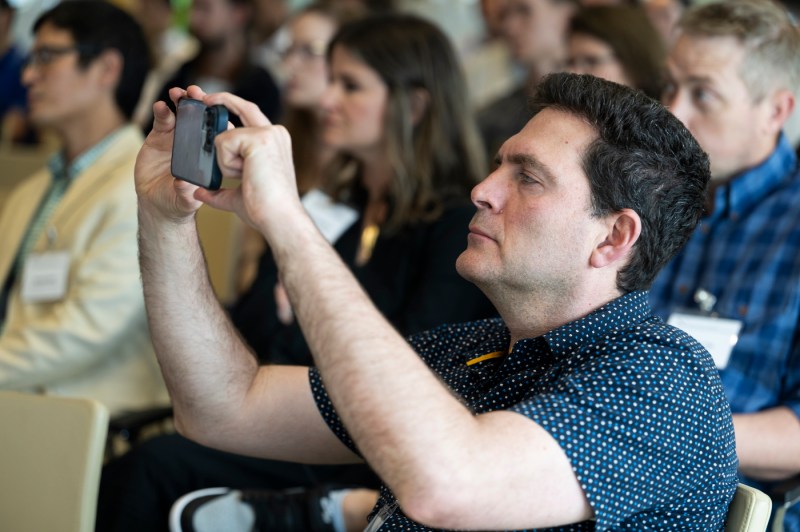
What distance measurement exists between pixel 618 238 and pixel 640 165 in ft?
0.37

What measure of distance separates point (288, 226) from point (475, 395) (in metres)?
0.50

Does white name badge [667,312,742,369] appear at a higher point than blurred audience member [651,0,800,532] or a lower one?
lower

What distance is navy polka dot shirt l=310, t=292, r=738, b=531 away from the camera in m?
1.26

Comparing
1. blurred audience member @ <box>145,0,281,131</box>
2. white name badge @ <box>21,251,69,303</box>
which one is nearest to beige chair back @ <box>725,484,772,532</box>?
white name badge @ <box>21,251,69,303</box>

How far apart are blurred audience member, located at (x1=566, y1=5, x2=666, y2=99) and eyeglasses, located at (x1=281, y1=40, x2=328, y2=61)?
1.25m

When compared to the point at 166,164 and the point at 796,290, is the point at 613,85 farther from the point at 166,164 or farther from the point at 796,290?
the point at 796,290

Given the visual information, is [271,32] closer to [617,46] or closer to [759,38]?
[617,46]

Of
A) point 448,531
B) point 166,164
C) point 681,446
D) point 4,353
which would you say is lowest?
point 4,353

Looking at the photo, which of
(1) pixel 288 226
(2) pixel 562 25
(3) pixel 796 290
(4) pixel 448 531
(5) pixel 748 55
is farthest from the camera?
(2) pixel 562 25

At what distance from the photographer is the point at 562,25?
14.1ft

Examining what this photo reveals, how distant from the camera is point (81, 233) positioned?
9.49ft

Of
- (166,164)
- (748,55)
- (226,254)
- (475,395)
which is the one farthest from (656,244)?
(226,254)

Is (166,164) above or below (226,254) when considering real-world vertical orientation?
above

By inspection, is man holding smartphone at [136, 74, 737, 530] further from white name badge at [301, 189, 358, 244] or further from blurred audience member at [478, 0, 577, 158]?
blurred audience member at [478, 0, 577, 158]
